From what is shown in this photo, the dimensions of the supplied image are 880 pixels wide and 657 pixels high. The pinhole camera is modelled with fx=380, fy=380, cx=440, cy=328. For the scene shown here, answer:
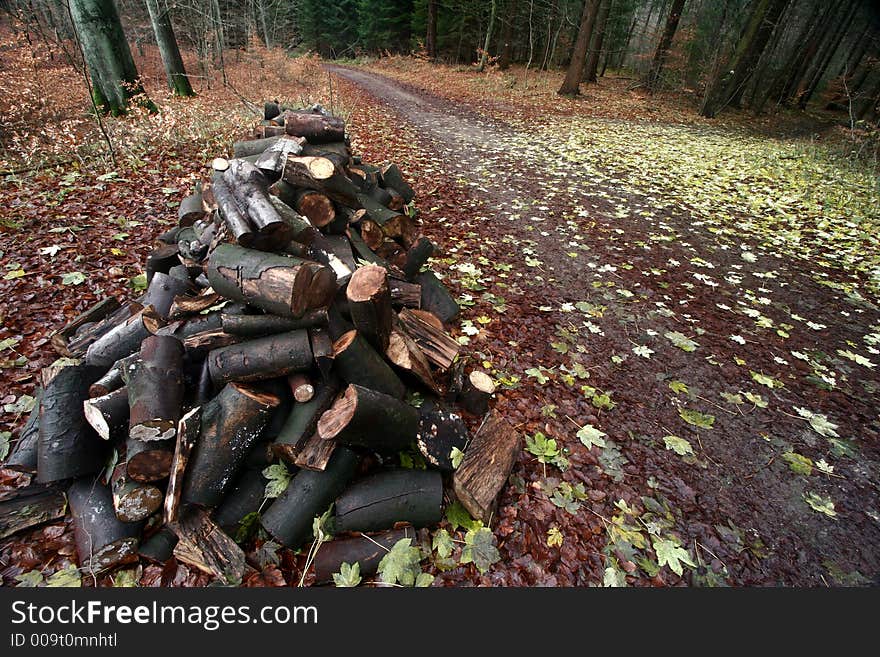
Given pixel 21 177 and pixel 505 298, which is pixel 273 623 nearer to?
pixel 505 298

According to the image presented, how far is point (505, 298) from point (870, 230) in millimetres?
7071

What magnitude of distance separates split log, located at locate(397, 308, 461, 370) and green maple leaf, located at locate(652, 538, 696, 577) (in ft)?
6.12

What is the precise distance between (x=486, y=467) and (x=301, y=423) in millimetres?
1237

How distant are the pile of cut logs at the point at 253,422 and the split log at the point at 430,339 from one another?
0.08ft

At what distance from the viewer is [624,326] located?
425 cm

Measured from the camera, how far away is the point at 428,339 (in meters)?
3.25

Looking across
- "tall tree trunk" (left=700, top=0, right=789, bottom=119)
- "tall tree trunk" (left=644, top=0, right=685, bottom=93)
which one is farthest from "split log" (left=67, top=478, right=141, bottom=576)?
"tall tree trunk" (left=644, top=0, right=685, bottom=93)

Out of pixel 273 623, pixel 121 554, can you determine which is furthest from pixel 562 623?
pixel 121 554

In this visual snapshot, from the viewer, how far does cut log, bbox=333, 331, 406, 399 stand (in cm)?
251

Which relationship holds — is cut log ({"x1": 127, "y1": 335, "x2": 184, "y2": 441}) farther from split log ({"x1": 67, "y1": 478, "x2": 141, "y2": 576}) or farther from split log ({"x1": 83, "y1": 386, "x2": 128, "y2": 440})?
split log ({"x1": 67, "y1": 478, "x2": 141, "y2": 576})

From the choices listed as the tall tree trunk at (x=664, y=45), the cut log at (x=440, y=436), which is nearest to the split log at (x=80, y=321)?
the cut log at (x=440, y=436)

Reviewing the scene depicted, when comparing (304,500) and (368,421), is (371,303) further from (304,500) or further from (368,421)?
(304,500)

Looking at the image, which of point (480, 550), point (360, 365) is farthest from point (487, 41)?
point (480, 550)

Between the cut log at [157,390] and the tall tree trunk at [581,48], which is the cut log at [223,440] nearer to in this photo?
the cut log at [157,390]
